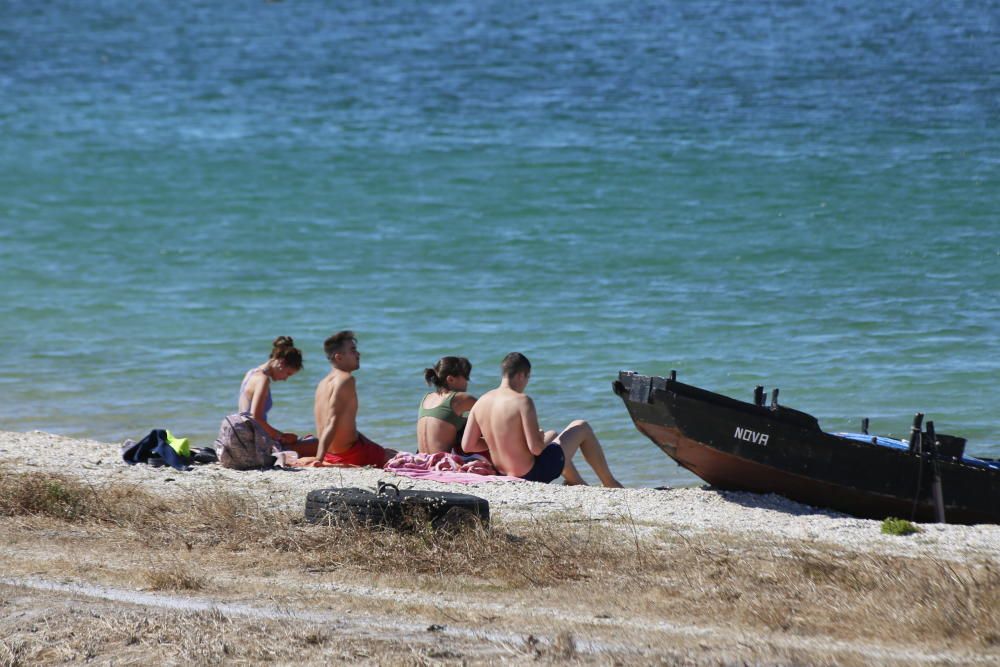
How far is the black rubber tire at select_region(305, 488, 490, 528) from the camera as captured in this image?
7.19 metres

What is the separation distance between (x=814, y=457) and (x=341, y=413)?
132 inches

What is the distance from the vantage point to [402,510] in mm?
7211

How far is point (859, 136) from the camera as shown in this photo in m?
25.5

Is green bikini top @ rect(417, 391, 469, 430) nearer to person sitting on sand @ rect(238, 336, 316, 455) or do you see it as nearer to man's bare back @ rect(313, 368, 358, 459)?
man's bare back @ rect(313, 368, 358, 459)

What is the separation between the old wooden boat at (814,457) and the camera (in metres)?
8.63

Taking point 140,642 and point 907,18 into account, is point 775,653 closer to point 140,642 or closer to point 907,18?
point 140,642

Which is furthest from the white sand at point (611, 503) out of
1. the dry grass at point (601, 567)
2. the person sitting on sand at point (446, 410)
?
the person sitting on sand at point (446, 410)

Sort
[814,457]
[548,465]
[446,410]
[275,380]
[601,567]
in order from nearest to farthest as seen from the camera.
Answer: [601,567]
[814,457]
[548,465]
[446,410]
[275,380]

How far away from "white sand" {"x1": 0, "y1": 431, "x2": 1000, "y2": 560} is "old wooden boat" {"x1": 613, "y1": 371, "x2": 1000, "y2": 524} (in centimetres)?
23

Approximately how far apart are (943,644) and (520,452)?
4.17 metres

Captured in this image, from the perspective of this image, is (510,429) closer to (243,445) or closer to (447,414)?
(447,414)

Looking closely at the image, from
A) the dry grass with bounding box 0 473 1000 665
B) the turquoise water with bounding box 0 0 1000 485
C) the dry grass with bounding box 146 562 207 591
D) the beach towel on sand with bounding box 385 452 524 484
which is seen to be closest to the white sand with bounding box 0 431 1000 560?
the beach towel on sand with bounding box 385 452 524 484

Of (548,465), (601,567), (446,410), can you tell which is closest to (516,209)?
(446,410)

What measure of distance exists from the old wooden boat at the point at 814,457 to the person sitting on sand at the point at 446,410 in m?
1.48
